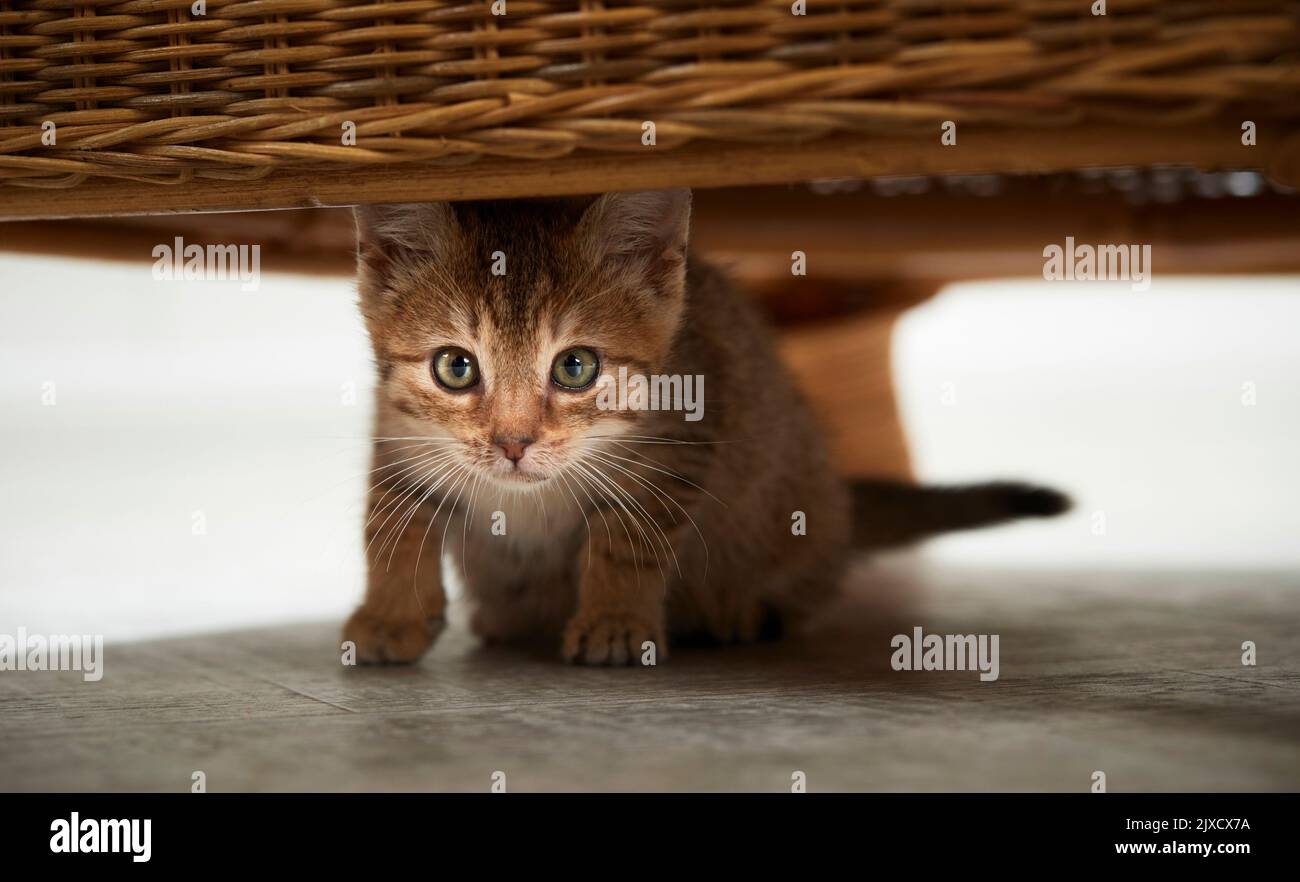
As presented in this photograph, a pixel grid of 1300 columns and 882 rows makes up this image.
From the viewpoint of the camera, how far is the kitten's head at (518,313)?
1.64m

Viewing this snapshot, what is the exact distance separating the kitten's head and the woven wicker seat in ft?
1.30

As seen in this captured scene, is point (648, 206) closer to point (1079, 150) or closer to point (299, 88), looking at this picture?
point (299, 88)

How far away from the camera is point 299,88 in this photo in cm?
132

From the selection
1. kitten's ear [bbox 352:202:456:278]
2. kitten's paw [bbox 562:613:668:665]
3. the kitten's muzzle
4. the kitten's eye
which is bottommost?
kitten's paw [bbox 562:613:668:665]

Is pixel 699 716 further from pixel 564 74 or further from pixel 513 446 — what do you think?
pixel 564 74

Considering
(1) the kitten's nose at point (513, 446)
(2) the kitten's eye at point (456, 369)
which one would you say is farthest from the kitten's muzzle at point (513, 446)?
(2) the kitten's eye at point (456, 369)

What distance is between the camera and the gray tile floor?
110 cm

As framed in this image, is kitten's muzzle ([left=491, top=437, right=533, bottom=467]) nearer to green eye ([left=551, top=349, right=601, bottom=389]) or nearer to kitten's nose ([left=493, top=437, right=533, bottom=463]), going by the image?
kitten's nose ([left=493, top=437, right=533, bottom=463])

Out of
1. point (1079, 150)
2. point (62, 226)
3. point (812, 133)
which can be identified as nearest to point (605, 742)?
point (812, 133)

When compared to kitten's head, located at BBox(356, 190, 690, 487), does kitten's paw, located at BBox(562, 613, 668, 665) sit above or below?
below

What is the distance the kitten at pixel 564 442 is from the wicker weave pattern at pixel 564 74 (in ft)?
1.41

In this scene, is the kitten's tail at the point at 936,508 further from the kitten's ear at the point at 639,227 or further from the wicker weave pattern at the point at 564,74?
the wicker weave pattern at the point at 564,74

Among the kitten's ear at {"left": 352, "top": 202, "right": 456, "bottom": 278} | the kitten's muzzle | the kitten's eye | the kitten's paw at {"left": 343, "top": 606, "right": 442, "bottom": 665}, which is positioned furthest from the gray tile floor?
the kitten's ear at {"left": 352, "top": 202, "right": 456, "bottom": 278}

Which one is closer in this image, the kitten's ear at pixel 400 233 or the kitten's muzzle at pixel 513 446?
the kitten's muzzle at pixel 513 446
